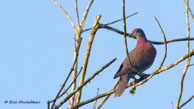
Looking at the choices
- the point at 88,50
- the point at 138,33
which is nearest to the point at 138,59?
the point at 138,33

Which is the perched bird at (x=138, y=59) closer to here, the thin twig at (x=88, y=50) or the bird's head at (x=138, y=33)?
the bird's head at (x=138, y=33)

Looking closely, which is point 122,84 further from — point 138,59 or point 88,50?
point 88,50

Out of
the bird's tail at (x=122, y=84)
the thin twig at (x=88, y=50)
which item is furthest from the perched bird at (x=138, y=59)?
the thin twig at (x=88, y=50)

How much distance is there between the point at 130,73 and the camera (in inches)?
221

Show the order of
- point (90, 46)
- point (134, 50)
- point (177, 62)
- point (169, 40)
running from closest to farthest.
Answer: point (177, 62) → point (90, 46) → point (169, 40) → point (134, 50)

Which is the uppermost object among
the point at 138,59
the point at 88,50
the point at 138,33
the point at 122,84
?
the point at 138,33

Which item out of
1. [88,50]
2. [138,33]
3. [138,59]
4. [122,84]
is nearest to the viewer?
[88,50]

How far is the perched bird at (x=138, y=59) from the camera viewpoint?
18.1 ft

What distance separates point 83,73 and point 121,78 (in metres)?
1.99

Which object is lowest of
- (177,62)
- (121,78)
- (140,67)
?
(177,62)

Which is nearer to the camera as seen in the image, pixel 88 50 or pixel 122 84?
pixel 88 50

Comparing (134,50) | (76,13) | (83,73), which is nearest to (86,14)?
(76,13)

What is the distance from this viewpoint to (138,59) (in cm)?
614

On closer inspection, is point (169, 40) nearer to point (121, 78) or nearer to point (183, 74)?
point (183, 74)
